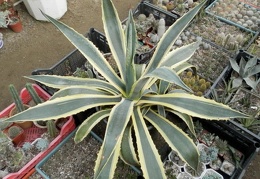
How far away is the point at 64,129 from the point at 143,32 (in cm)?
116

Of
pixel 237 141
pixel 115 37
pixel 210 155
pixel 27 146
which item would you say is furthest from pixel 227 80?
pixel 27 146

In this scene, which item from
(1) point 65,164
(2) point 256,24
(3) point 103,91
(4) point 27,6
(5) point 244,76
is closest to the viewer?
(3) point 103,91

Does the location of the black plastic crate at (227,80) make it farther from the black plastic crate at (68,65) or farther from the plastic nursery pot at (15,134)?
the plastic nursery pot at (15,134)

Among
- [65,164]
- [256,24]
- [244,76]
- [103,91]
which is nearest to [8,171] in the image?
[65,164]

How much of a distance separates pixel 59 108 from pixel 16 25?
6.08 ft

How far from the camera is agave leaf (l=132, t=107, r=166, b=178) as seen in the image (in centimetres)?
133

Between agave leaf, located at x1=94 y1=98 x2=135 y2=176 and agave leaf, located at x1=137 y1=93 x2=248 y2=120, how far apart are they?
0.59ft

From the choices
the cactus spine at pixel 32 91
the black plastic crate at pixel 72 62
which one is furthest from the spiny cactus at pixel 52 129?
the black plastic crate at pixel 72 62

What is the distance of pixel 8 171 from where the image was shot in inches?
69.9

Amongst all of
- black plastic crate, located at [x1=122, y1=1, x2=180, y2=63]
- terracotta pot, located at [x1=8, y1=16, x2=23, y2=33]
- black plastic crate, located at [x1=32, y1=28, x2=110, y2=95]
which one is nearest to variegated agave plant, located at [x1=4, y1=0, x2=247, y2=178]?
black plastic crate, located at [x1=32, y1=28, x2=110, y2=95]

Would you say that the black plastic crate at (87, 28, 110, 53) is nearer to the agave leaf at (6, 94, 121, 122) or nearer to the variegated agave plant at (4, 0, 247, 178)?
the variegated agave plant at (4, 0, 247, 178)

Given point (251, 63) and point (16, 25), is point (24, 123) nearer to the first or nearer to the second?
point (16, 25)

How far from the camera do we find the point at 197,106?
1.44m

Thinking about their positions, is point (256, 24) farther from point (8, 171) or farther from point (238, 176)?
point (8, 171)
